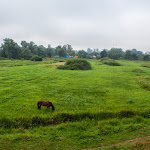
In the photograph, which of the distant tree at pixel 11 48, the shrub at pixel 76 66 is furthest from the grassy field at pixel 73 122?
the distant tree at pixel 11 48

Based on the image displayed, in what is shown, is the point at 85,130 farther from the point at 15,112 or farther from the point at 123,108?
the point at 15,112

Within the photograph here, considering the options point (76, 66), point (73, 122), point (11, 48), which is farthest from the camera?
point (11, 48)

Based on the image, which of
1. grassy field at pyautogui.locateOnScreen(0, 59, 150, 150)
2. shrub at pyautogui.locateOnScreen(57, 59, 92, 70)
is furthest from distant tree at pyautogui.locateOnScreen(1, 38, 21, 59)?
grassy field at pyautogui.locateOnScreen(0, 59, 150, 150)

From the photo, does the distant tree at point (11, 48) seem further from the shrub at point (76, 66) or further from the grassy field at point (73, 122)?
the grassy field at point (73, 122)

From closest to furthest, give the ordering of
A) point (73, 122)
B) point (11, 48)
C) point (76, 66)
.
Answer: point (73, 122)
point (76, 66)
point (11, 48)

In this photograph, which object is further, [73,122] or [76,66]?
[76,66]

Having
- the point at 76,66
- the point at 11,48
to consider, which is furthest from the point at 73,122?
the point at 11,48

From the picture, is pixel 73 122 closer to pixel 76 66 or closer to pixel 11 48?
pixel 76 66

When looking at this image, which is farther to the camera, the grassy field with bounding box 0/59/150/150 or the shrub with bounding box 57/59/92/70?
the shrub with bounding box 57/59/92/70

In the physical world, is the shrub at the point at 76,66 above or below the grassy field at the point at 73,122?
above

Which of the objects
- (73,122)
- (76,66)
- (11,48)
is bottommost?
(73,122)

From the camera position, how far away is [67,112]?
802cm

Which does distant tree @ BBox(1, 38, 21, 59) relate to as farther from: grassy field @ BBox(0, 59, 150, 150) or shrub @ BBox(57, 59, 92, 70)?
grassy field @ BBox(0, 59, 150, 150)

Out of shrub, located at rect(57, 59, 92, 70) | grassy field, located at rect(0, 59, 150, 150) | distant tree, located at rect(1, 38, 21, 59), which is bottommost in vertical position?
grassy field, located at rect(0, 59, 150, 150)
